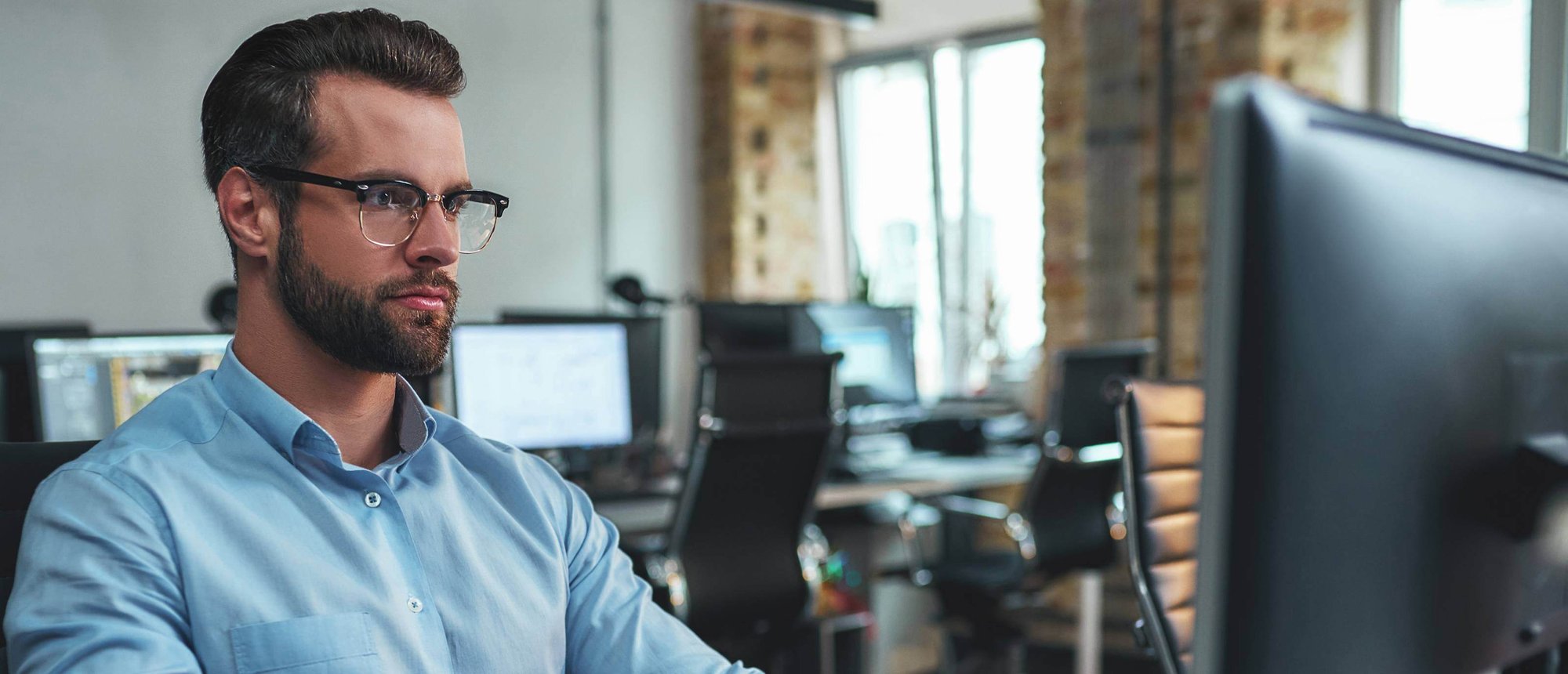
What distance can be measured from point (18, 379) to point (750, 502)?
1.59 metres

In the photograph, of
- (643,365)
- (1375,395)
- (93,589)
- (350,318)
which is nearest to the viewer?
(1375,395)

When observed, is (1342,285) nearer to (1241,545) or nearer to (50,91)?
(1241,545)

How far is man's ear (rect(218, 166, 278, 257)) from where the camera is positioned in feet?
3.75

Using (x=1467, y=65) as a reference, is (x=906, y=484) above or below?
below

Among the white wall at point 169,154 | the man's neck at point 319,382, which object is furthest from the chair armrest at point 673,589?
the man's neck at point 319,382

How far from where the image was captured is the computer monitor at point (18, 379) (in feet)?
8.59

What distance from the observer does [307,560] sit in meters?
1.05

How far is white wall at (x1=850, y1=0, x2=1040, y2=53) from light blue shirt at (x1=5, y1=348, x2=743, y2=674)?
15.4 ft

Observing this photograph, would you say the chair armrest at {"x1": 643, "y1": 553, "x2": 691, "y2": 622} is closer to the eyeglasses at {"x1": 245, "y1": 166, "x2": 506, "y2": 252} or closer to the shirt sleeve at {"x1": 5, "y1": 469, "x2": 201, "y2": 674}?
the eyeglasses at {"x1": 245, "y1": 166, "x2": 506, "y2": 252}

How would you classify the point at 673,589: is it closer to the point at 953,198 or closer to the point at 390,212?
the point at 390,212

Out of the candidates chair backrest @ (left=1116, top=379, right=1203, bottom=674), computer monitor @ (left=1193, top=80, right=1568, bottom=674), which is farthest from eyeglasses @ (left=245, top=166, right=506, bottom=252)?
chair backrest @ (left=1116, top=379, right=1203, bottom=674)

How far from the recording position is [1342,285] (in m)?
0.65

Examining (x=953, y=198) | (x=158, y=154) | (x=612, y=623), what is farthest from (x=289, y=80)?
(x=953, y=198)

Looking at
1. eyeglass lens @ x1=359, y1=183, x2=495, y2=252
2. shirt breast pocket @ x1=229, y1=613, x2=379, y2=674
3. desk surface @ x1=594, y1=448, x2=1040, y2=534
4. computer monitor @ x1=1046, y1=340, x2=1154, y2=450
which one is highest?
eyeglass lens @ x1=359, y1=183, x2=495, y2=252
